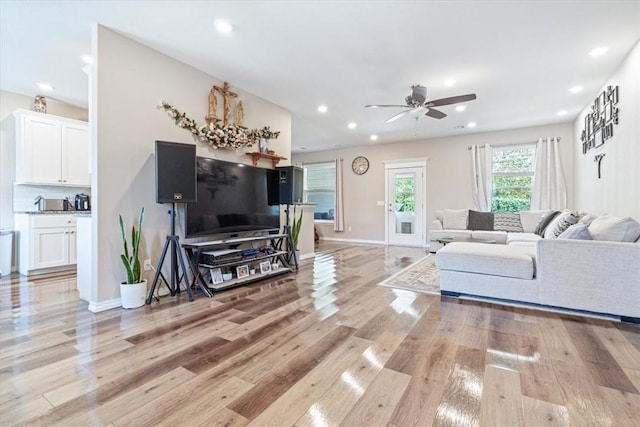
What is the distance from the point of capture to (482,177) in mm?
6648

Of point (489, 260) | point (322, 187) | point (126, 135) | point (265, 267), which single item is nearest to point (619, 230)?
point (489, 260)

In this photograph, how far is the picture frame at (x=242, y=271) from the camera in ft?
12.1

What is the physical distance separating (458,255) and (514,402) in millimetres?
1831

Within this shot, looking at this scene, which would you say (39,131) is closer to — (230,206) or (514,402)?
(230,206)

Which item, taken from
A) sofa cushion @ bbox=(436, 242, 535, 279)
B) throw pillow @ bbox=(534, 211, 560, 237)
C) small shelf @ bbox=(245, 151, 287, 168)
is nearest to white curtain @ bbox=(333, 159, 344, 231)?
small shelf @ bbox=(245, 151, 287, 168)

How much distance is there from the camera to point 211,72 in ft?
12.2

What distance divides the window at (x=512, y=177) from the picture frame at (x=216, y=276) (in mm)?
5964

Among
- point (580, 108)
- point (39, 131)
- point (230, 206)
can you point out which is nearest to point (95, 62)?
point (230, 206)

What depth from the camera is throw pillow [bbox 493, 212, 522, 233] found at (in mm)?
5969

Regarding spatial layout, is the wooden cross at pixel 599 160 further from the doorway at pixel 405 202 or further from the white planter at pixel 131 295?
the white planter at pixel 131 295

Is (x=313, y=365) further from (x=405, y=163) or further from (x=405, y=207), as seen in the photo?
(x=405, y=163)

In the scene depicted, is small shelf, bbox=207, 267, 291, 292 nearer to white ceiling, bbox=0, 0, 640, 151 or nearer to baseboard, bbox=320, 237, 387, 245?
white ceiling, bbox=0, 0, 640, 151

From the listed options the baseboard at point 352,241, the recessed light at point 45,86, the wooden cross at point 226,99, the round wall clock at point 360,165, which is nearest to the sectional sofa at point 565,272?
the wooden cross at point 226,99

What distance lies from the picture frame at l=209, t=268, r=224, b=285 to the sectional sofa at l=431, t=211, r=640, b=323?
8.15 feet
